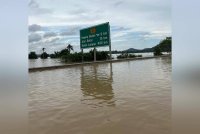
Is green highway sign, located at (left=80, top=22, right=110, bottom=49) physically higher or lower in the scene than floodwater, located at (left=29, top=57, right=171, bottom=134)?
higher

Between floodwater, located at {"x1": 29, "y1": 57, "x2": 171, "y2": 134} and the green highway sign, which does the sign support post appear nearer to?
the green highway sign

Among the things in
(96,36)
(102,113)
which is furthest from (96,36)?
(102,113)

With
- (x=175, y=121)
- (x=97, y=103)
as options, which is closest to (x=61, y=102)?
(x=97, y=103)

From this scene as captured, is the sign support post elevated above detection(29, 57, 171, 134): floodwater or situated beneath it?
elevated above

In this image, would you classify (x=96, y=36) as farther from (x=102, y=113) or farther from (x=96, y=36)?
(x=102, y=113)

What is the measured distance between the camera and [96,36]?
22281 millimetres

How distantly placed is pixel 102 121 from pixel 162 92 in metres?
2.94

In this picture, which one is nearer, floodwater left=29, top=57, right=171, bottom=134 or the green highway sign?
floodwater left=29, top=57, right=171, bottom=134

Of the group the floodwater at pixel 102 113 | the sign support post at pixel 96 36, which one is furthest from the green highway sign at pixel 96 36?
the floodwater at pixel 102 113

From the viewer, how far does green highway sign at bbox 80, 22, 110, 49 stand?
21.6 meters

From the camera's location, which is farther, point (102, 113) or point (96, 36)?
point (96, 36)

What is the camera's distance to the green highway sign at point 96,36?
2156 centimetres

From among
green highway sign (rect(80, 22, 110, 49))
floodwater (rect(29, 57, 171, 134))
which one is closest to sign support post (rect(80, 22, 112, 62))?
green highway sign (rect(80, 22, 110, 49))

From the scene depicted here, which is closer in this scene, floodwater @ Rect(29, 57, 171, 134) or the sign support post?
floodwater @ Rect(29, 57, 171, 134)
